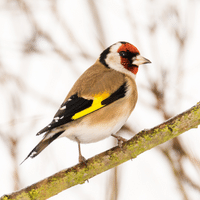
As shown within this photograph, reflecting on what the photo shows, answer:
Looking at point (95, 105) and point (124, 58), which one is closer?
point (95, 105)

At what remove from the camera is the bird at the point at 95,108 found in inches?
93.8

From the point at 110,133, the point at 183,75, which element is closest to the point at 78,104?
the point at 110,133

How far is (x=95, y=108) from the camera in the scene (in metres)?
2.48

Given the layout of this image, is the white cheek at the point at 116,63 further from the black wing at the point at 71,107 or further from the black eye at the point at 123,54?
the black wing at the point at 71,107

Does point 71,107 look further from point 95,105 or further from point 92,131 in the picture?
point 92,131

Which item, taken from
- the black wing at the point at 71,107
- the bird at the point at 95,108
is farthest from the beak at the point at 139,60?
the black wing at the point at 71,107

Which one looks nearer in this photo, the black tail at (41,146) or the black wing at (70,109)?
the black tail at (41,146)

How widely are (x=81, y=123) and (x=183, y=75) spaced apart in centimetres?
130

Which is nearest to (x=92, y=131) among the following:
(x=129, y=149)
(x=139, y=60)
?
(x=129, y=149)

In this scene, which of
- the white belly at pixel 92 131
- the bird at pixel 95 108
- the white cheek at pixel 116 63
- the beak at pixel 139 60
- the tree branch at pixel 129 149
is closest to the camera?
the tree branch at pixel 129 149

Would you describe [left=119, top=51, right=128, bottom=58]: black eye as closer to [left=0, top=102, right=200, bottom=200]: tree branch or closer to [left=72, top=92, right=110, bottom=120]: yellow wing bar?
[left=72, top=92, right=110, bottom=120]: yellow wing bar

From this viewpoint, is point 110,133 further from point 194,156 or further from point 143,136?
point 194,156

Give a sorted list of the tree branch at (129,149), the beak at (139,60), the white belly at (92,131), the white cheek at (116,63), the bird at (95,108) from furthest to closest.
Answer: the white cheek at (116,63), the beak at (139,60), the white belly at (92,131), the bird at (95,108), the tree branch at (129,149)

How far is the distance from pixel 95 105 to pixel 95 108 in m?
0.03
